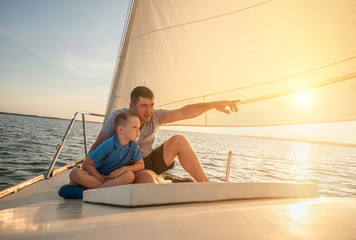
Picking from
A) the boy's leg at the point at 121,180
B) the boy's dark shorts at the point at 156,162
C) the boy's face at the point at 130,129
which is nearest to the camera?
the boy's leg at the point at 121,180

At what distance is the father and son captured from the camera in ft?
4.98

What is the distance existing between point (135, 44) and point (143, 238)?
7.01ft

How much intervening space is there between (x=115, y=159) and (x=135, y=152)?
15 cm

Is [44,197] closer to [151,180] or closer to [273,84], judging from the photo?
[151,180]

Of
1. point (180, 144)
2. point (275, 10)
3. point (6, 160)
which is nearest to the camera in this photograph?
point (275, 10)

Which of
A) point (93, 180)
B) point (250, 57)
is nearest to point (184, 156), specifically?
point (93, 180)

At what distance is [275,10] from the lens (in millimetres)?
1744

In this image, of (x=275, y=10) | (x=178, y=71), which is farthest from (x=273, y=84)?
(x=178, y=71)

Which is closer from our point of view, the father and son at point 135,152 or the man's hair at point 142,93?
the father and son at point 135,152

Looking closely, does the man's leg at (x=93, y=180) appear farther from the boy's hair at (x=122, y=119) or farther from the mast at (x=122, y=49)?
the mast at (x=122, y=49)

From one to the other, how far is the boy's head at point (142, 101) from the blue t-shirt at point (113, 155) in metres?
0.27

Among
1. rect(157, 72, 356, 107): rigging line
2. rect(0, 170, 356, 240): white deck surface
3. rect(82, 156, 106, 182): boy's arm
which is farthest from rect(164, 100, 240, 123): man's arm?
rect(0, 170, 356, 240): white deck surface

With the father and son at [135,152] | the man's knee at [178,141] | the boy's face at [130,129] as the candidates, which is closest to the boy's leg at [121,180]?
the father and son at [135,152]

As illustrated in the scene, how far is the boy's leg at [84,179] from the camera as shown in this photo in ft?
4.90
